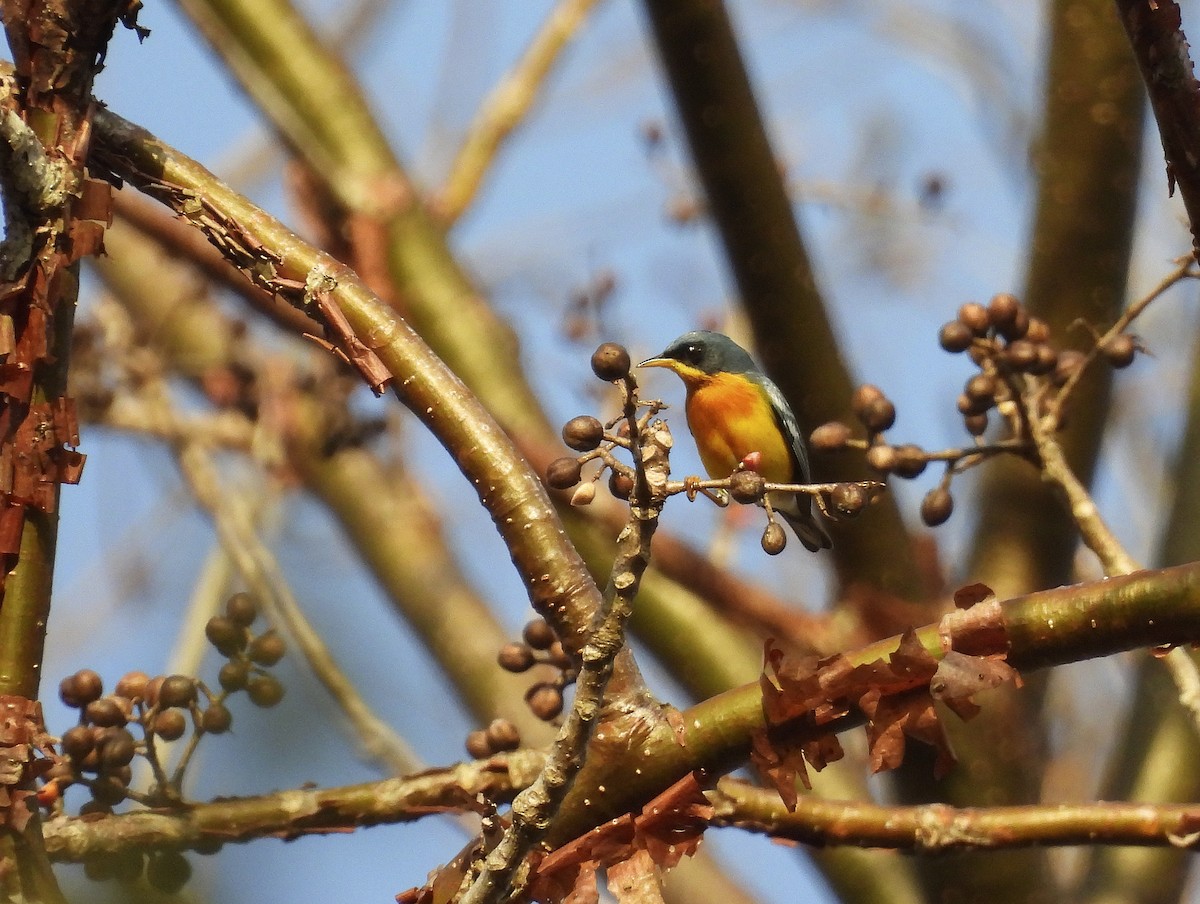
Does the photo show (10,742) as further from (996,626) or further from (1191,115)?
(1191,115)

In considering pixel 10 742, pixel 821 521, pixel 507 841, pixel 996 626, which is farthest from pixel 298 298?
pixel 821 521

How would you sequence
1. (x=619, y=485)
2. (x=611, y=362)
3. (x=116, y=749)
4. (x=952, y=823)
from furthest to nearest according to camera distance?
(x=116, y=749)
(x=952, y=823)
(x=619, y=485)
(x=611, y=362)

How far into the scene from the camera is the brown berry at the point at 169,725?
9.67 ft

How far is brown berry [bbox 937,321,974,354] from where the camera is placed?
12.0 ft

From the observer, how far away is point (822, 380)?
4.29m

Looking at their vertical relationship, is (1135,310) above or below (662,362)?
below

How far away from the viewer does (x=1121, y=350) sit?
384 centimetres

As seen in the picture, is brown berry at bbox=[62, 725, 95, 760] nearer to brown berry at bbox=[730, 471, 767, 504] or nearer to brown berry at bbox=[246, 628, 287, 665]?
brown berry at bbox=[246, 628, 287, 665]

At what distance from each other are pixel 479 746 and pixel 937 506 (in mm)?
1507

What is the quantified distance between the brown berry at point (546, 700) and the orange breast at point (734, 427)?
9.22ft

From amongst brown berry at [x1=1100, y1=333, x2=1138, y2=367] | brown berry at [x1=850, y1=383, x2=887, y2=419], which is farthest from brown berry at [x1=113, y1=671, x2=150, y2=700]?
brown berry at [x1=1100, y1=333, x2=1138, y2=367]

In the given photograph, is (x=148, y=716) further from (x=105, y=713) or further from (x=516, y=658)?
(x=516, y=658)

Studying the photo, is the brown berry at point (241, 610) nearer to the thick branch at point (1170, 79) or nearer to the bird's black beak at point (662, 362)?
the thick branch at point (1170, 79)

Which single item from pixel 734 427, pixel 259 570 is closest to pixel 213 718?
pixel 259 570
